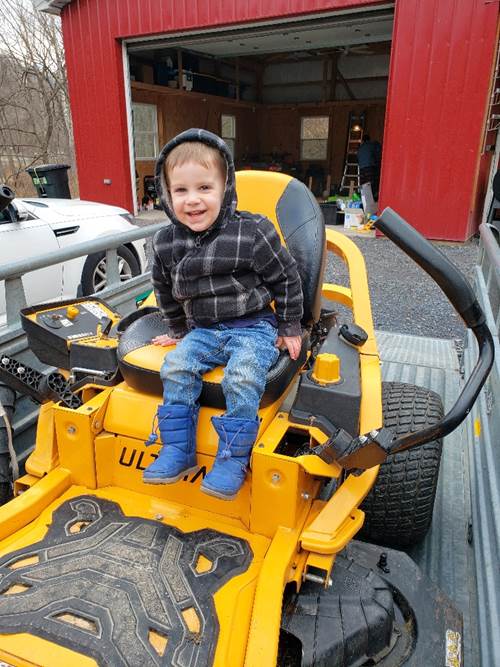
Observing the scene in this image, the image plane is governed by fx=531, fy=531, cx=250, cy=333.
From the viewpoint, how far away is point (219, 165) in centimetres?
189

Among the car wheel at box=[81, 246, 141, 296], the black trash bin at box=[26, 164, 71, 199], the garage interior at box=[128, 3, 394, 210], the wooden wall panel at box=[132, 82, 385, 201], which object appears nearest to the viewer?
the car wheel at box=[81, 246, 141, 296]

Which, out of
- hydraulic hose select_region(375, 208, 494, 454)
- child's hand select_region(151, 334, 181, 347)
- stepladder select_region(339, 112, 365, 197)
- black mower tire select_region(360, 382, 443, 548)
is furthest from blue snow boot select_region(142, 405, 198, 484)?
stepladder select_region(339, 112, 365, 197)

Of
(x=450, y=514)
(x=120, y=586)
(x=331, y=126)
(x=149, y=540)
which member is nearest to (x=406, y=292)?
(x=450, y=514)

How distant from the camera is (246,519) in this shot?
6.02 feet

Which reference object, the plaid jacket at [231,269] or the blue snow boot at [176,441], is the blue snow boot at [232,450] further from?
the plaid jacket at [231,269]

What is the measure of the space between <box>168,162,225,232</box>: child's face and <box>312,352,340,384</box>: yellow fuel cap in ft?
2.16

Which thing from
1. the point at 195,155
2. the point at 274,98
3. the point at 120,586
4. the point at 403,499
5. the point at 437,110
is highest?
the point at 274,98

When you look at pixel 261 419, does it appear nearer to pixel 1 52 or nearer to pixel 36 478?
pixel 36 478

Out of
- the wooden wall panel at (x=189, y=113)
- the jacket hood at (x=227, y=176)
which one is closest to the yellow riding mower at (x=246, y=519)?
the jacket hood at (x=227, y=176)

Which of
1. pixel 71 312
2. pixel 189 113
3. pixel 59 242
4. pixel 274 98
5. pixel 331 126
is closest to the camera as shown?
pixel 71 312

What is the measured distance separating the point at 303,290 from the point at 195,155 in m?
0.71

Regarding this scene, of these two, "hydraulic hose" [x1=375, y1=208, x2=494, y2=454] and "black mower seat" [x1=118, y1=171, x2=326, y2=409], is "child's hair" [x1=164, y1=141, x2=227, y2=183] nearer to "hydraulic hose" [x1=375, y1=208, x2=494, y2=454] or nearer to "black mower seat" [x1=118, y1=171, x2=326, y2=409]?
"black mower seat" [x1=118, y1=171, x2=326, y2=409]

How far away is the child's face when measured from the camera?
1.84m

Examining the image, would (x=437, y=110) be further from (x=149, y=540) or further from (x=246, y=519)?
(x=149, y=540)
